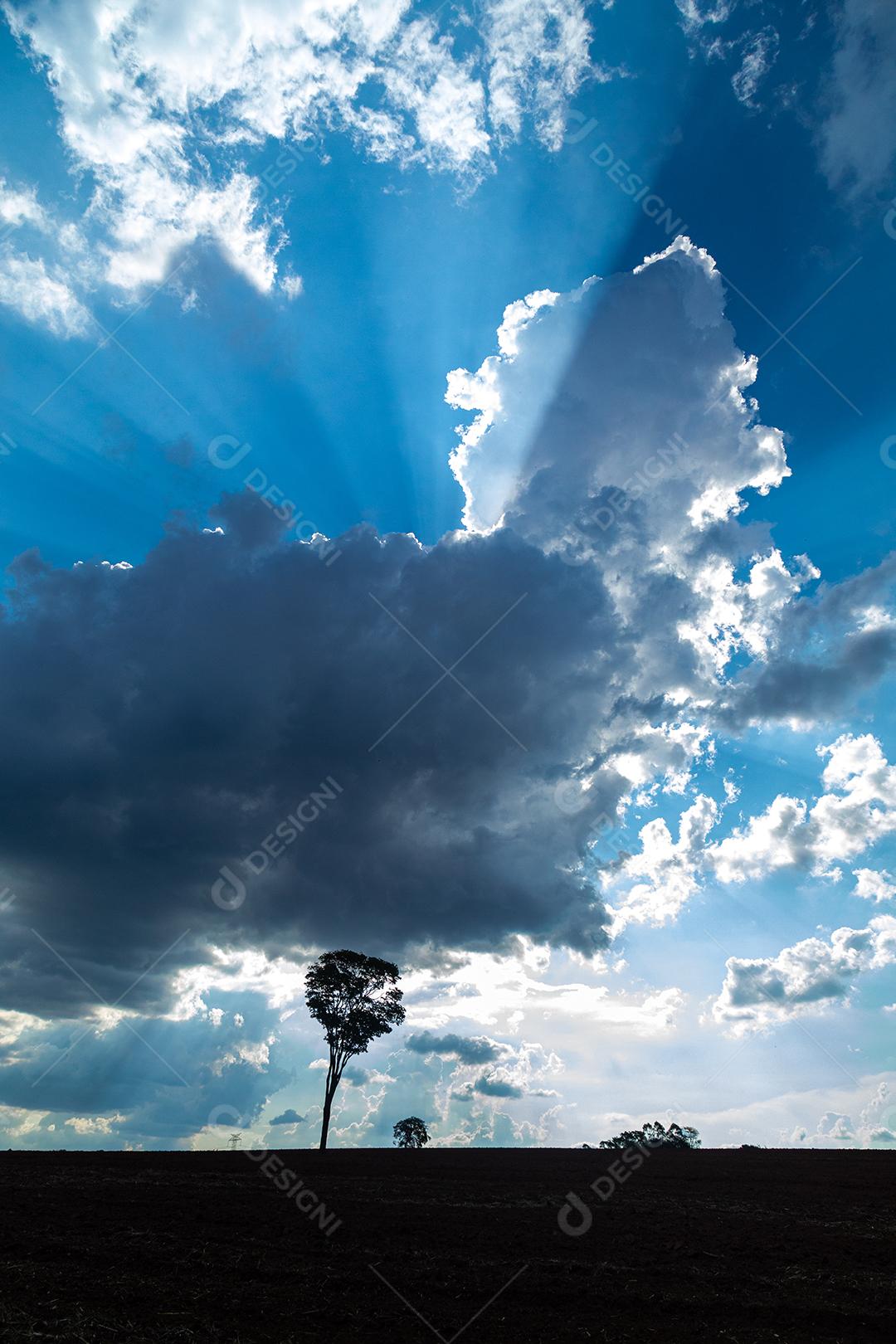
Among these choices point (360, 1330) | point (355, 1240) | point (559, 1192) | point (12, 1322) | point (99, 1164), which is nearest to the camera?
point (12, 1322)

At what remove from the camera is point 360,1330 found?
16.6 meters

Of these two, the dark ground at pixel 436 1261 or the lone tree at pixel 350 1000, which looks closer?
the dark ground at pixel 436 1261

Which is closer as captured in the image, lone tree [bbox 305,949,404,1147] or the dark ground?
the dark ground

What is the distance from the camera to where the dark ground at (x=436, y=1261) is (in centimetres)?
1703

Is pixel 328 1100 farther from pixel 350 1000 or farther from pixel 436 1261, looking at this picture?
pixel 436 1261

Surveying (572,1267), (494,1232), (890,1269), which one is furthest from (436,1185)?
(890,1269)

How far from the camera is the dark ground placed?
1703 centimetres

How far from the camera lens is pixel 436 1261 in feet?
73.2

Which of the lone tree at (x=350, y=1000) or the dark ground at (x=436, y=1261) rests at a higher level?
the lone tree at (x=350, y=1000)

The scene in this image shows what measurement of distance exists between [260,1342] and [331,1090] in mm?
56802

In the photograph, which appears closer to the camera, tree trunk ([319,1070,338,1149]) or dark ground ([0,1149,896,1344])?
dark ground ([0,1149,896,1344])

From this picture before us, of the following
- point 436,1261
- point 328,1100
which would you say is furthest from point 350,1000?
point 436,1261

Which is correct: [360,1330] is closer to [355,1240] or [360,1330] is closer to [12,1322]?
[12,1322]

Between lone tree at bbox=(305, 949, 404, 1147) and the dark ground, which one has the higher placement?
lone tree at bbox=(305, 949, 404, 1147)
